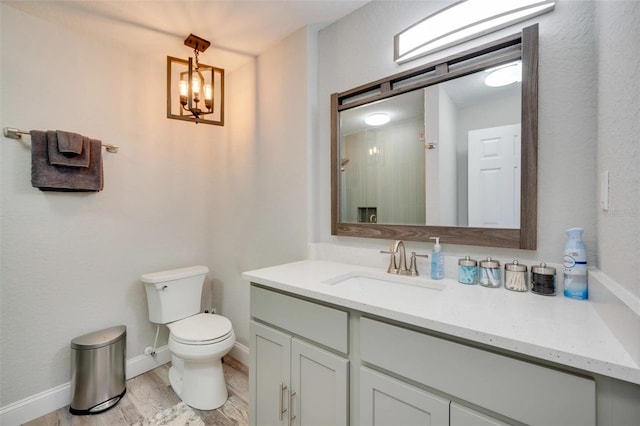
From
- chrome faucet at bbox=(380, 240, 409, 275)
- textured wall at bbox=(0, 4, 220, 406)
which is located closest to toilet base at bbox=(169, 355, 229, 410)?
textured wall at bbox=(0, 4, 220, 406)

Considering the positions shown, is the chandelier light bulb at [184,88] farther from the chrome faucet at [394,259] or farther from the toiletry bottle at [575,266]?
the toiletry bottle at [575,266]

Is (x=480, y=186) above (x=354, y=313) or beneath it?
above

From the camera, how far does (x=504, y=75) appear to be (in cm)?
114

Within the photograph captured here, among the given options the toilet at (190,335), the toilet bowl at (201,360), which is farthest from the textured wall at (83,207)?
the toilet bowl at (201,360)

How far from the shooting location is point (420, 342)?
2.71 ft

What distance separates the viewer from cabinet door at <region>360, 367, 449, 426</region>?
79 centimetres

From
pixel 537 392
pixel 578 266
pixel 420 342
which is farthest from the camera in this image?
pixel 578 266

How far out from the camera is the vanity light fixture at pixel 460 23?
1.09 m

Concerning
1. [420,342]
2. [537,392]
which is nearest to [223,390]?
[420,342]

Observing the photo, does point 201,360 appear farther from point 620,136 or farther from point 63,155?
point 620,136

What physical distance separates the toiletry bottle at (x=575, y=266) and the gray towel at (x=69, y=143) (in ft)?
8.09

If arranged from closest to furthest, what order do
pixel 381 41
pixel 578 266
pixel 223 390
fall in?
pixel 578 266 → pixel 381 41 → pixel 223 390

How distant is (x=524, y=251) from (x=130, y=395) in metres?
2.43

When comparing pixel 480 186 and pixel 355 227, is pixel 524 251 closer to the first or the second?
pixel 480 186
